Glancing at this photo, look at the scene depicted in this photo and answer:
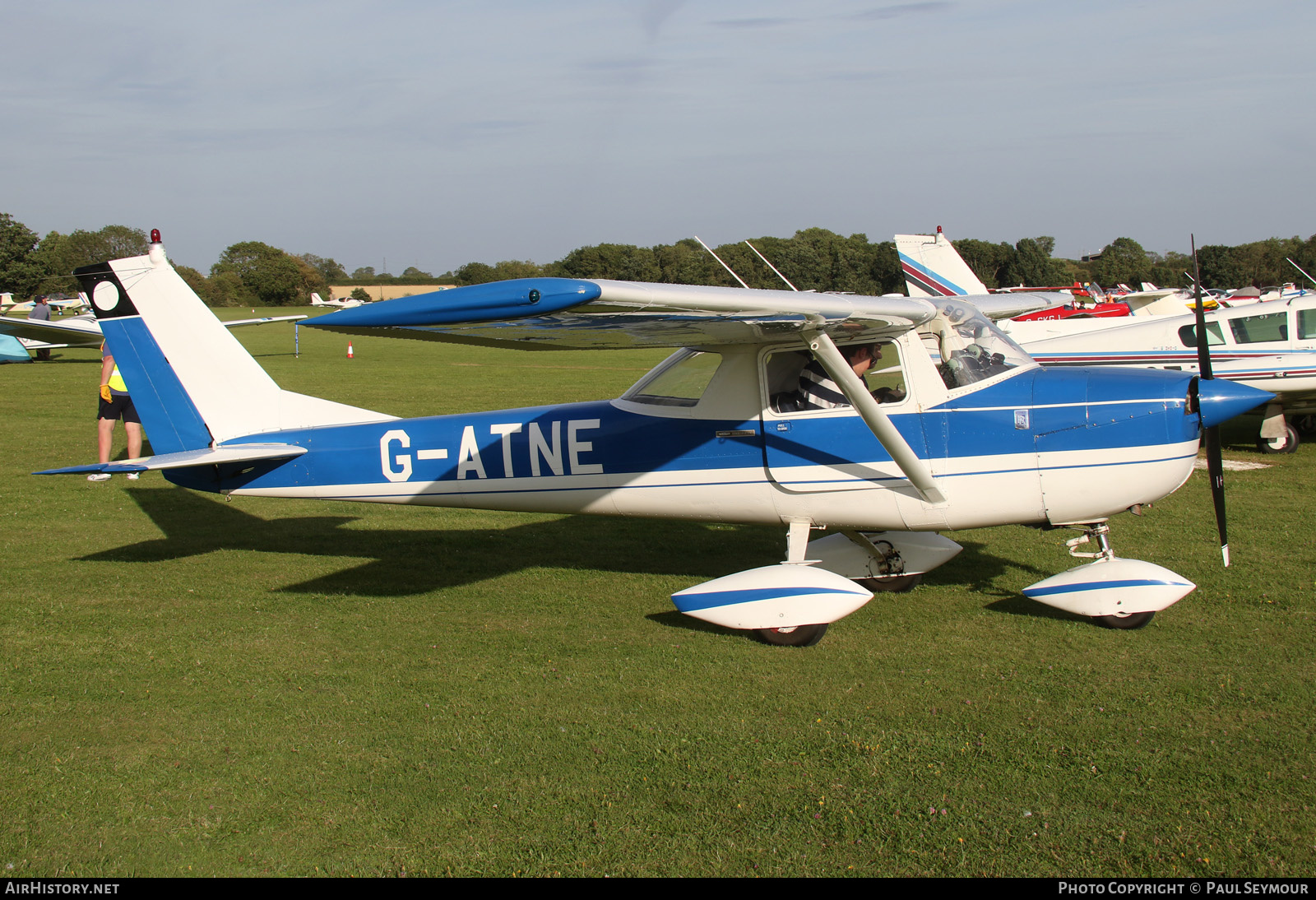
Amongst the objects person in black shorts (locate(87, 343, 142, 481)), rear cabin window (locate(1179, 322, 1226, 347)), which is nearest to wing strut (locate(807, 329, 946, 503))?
person in black shorts (locate(87, 343, 142, 481))

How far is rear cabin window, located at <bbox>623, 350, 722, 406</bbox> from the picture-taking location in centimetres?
614

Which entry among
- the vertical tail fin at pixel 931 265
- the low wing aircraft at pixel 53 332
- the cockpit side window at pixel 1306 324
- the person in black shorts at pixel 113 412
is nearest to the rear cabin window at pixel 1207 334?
the cockpit side window at pixel 1306 324

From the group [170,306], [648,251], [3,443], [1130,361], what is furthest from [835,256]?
[170,306]

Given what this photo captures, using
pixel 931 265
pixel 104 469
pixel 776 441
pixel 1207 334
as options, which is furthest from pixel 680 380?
pixel 931 265

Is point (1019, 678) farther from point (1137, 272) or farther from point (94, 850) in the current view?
point (1137, 272)

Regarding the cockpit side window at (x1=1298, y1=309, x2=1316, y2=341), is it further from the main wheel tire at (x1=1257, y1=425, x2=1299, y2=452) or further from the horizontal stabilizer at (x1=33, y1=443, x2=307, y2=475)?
the horizontal stabilizer at (x1=33, y1=443, x2=307, y2=475)

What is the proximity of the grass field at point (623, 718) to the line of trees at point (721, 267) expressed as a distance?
2779cm

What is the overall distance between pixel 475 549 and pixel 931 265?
11.8m

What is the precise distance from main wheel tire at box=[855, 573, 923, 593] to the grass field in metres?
0.12

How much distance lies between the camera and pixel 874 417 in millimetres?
5445

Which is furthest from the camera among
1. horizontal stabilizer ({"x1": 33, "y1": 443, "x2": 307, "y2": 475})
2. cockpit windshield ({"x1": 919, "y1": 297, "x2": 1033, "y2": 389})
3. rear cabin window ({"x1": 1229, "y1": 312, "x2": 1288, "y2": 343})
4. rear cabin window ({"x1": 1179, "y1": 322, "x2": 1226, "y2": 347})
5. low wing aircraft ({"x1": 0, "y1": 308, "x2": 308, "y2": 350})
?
low wing aircraft ({"x1": 0, "y1": 308, "x2": 308, "y2": 350})

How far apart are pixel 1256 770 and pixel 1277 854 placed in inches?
28.5

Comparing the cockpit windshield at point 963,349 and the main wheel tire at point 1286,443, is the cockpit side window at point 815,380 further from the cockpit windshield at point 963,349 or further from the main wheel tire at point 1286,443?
the main wheel tire at point 1286,443

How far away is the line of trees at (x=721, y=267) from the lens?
175ft
